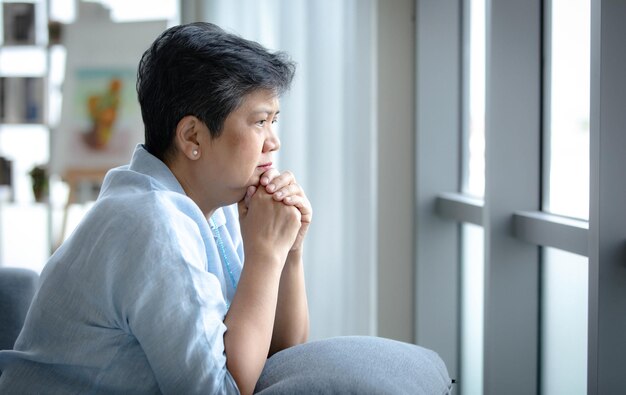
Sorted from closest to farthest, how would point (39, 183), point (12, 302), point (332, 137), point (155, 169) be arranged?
point (155, 169) < point (12, 302) < point (332, 137) < point (39, 183)

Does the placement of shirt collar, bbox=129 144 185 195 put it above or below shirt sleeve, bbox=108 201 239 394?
above

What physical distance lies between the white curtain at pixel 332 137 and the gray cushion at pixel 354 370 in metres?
1.57

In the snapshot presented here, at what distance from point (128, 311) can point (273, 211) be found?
0.40 metres

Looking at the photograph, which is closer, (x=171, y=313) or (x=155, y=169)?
(x=171, y=313)

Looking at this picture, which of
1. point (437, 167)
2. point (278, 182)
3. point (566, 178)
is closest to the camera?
point (278, 182)

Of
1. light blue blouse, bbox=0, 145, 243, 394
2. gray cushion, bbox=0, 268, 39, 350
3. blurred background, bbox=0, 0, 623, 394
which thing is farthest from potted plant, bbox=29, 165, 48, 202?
light blue blouse, bbox=0, 145, 243, 394

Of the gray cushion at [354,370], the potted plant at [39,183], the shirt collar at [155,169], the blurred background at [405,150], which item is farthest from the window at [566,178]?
the potted plant at [39,183]

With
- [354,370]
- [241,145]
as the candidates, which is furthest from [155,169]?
[354,370]

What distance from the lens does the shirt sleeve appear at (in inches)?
51.1

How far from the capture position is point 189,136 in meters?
1.56

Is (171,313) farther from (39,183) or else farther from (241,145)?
(39,183)

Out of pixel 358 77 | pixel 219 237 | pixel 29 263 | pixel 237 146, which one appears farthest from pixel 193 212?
pixel 29 263

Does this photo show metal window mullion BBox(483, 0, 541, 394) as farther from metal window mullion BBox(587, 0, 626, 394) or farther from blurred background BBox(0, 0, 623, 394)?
metal window mullion BBox(587, 0, 626, 394)

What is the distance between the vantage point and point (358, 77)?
120 inches
